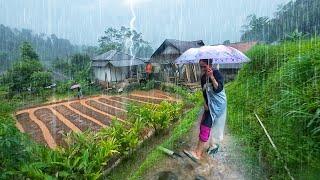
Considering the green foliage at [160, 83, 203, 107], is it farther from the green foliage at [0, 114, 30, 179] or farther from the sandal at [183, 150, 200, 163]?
the green foliage at [0, 114, 30, 179]

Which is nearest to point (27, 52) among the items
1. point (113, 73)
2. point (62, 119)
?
point (113, 73)

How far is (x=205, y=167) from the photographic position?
5.20 metres

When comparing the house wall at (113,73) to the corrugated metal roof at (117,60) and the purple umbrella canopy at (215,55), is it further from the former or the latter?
the purple umbrella canopy at (215,55)

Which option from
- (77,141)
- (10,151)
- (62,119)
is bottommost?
(62,119)

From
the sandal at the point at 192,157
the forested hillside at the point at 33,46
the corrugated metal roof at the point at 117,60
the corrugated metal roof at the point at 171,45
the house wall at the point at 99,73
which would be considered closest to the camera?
the sandal at the point at 192,157

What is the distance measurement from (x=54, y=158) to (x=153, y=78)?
23144 millimetres

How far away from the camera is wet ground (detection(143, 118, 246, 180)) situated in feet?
16.5

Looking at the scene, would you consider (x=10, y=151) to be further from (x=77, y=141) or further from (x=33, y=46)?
(x=33, y=46)

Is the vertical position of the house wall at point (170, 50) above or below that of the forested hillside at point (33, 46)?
below

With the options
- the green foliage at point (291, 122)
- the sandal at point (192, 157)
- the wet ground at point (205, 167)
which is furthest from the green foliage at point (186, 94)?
the sandal at point (192, 157)

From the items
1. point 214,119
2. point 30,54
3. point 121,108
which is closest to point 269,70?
point 214,119

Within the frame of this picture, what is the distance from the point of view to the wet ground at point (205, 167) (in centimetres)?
502

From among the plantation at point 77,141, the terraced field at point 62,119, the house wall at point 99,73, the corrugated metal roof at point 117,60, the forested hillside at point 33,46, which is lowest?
the terraced field at point 62,119

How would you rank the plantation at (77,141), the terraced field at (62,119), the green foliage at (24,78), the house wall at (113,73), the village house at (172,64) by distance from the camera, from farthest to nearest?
the house wall at (113,73), the green foliage at (24,78), the village house at (172,64), the terraced field at (62,119), the plantation at (77,141)
